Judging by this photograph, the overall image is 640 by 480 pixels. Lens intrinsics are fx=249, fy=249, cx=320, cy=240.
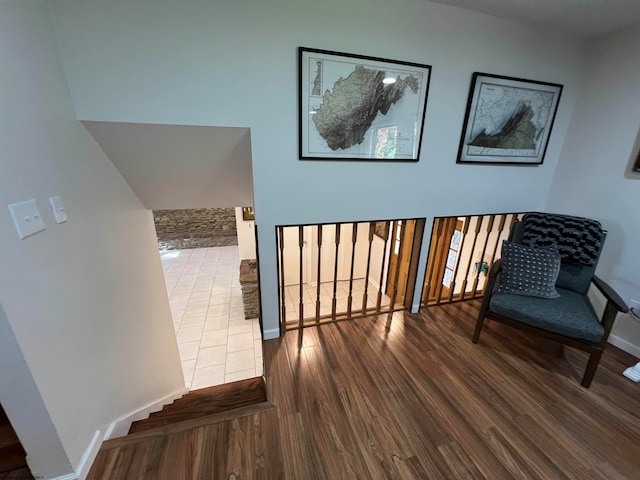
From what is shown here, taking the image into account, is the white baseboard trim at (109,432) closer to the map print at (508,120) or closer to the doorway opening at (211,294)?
the doorway opening at (211,294)

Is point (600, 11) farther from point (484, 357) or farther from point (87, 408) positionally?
point (87, 408)

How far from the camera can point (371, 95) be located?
1.58m

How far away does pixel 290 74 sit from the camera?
1.44m

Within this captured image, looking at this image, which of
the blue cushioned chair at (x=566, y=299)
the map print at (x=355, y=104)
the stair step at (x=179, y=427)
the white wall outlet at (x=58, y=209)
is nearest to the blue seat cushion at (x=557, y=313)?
the blue cushioned chair at (x=566, y=299)

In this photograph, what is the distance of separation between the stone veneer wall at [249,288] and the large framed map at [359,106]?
248 centimetres

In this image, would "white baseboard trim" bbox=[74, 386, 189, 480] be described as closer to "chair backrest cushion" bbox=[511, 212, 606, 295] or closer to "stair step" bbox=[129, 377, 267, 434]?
"stair step" bbox=[129, 377, 267, 434]

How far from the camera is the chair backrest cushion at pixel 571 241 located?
1.79 m

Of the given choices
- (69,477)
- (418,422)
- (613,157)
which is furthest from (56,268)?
(613,157)

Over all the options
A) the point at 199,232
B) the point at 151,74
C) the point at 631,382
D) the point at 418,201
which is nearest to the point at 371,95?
the point at 418,201

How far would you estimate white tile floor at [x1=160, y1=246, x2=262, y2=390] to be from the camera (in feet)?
9.78

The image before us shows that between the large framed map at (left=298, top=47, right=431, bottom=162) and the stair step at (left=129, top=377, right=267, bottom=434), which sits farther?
the stair step at (left=129, top=377, right=267, bottom=434)

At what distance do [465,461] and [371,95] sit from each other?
6.67 ft

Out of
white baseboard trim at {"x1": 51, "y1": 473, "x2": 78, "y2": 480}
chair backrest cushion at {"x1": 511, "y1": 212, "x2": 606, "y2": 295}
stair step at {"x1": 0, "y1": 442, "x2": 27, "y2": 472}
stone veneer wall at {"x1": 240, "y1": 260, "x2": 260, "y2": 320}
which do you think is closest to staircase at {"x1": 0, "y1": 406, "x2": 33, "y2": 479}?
stair step at {"x1": 0, "y1": 442, "x2": 27, "y2": 472}

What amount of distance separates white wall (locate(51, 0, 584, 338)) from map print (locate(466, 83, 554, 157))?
12cm
